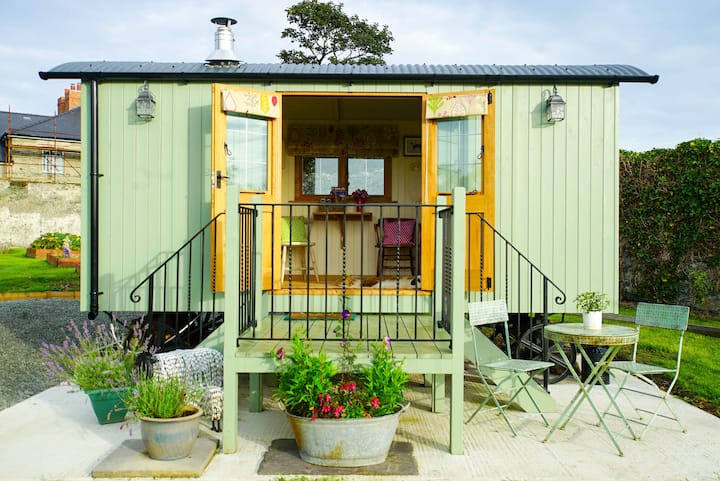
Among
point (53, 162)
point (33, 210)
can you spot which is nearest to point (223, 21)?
point (33, 210)

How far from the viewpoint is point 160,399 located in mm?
3514

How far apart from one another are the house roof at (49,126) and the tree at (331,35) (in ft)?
33.1

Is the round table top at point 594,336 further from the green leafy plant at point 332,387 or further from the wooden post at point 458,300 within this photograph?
the green leafy plant at point 332,387

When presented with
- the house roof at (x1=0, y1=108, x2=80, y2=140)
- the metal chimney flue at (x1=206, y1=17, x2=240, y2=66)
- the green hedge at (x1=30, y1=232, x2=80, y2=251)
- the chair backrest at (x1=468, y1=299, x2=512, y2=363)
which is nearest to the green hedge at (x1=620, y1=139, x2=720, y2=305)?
the chair backrest at (x1=468, y1=299, x2=512, y2=363)

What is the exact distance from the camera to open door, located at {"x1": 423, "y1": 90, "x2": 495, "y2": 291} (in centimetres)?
519

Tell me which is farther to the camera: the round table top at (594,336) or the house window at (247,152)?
the house window at (247,152)

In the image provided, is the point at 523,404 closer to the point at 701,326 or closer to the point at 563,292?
the point at 563,292

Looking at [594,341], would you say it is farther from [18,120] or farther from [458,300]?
[18,120]

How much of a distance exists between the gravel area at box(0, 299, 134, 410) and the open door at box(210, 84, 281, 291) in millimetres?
2027

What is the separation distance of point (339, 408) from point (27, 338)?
6025mm

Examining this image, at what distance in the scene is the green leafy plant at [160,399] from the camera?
3502 millimetres

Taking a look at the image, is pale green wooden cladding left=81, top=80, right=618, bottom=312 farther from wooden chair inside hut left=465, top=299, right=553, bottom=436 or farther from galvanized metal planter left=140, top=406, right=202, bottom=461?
galvanized metal planter left=140, top=406, right=202, bottom=461

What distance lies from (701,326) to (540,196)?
11.7ft

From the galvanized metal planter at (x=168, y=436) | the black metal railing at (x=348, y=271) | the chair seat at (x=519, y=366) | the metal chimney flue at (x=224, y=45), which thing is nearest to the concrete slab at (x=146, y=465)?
the galvanized metal planter at (x=168, y=436)
